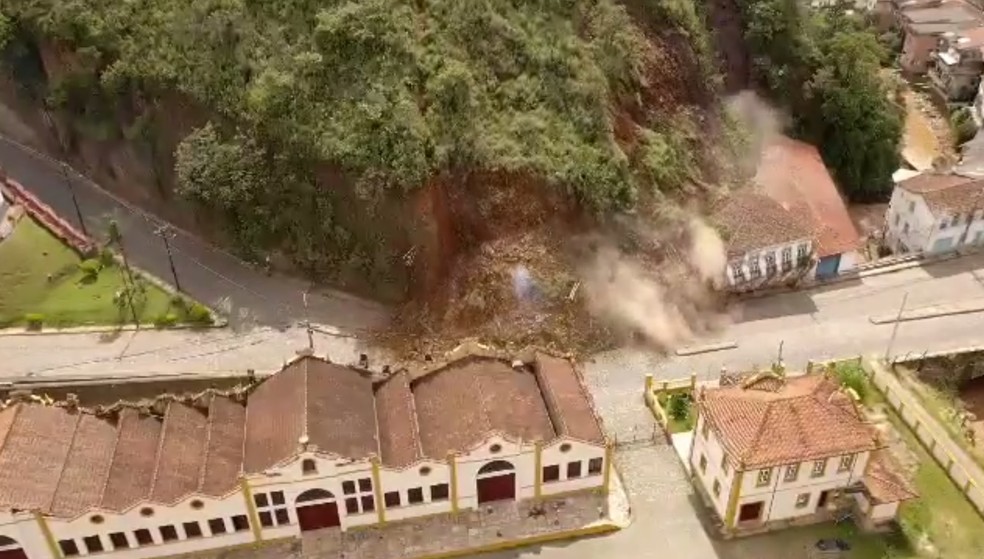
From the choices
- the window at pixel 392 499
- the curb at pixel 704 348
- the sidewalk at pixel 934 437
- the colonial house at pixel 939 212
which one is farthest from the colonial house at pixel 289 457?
the colonial house at pixel 939 212

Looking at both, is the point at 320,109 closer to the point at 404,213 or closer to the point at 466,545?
the point at 404,213

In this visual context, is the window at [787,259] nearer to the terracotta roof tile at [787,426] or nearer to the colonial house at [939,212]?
the colonial house at [939,212]

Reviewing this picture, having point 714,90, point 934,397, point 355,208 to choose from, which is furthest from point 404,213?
point 934,397

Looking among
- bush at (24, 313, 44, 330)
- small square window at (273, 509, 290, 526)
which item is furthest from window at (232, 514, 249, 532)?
bush at (24, 313, 44, 330)

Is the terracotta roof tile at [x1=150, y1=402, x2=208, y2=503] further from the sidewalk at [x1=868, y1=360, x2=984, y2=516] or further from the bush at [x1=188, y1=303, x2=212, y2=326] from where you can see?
the sidewalk at [x1=868, y1=360, x2=984, y2=516]

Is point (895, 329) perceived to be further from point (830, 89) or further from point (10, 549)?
point (10, 549)

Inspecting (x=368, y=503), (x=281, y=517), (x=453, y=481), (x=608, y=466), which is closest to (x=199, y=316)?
(x=281, y=517)
